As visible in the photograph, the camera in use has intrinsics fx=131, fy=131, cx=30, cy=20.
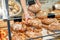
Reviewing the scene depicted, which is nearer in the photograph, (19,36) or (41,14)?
(19,36)

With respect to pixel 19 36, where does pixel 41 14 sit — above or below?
above

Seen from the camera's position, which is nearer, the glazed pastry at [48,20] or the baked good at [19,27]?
the baked good at [19,27]

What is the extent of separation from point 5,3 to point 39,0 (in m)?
0.42

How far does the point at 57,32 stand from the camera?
121cm

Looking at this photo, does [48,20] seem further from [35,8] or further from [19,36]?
[19,36]

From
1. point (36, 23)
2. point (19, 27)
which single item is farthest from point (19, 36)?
point (36, 23)

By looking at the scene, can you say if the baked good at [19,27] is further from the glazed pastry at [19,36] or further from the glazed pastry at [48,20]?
the glazed pastry at [48,20]

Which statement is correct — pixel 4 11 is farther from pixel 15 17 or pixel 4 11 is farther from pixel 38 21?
pixel 38 21

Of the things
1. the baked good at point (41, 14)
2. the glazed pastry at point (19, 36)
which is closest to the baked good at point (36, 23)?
the baked good at point (41, 14)

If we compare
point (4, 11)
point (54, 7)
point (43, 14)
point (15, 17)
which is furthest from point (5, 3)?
point (54, 7)

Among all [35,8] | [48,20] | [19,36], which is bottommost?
[19,36]

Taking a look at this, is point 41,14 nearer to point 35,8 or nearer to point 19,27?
point 35,8

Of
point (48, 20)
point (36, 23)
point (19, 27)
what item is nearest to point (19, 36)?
point (19, 27)

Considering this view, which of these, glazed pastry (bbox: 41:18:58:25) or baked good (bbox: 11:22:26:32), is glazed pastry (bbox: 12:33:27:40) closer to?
baked good (bbox: 11:22:26:32)
